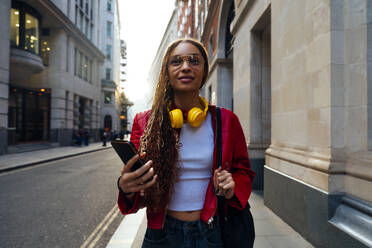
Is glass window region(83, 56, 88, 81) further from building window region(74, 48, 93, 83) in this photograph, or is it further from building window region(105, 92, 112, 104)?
building window region(105, 92, 112, 104)

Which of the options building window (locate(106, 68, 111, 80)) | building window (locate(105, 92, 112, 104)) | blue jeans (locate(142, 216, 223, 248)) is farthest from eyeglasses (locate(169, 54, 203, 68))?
building window (locate(106, 68, 111, 80))

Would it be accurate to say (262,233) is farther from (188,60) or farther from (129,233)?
(188,60)

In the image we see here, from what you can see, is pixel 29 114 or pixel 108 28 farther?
pixel 108 28

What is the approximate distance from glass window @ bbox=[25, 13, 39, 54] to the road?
1353 centimetres

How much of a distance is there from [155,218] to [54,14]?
23.1m

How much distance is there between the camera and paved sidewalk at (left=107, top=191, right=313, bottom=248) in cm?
315

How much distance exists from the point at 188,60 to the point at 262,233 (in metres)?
3.31

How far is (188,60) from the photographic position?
4.82ft

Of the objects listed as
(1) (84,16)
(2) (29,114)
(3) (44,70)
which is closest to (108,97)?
(1) (84,16)

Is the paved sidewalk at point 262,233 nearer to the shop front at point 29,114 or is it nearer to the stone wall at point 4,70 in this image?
the stone wall at point 4,70

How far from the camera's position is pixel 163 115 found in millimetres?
1458

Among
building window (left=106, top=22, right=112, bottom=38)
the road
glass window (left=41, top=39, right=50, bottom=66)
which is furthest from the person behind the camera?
building window (left=106, top=22, right=112, bottom=38)

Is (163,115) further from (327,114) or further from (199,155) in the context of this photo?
(327,114)

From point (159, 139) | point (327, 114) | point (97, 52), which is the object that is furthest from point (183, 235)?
point (97, 52)
